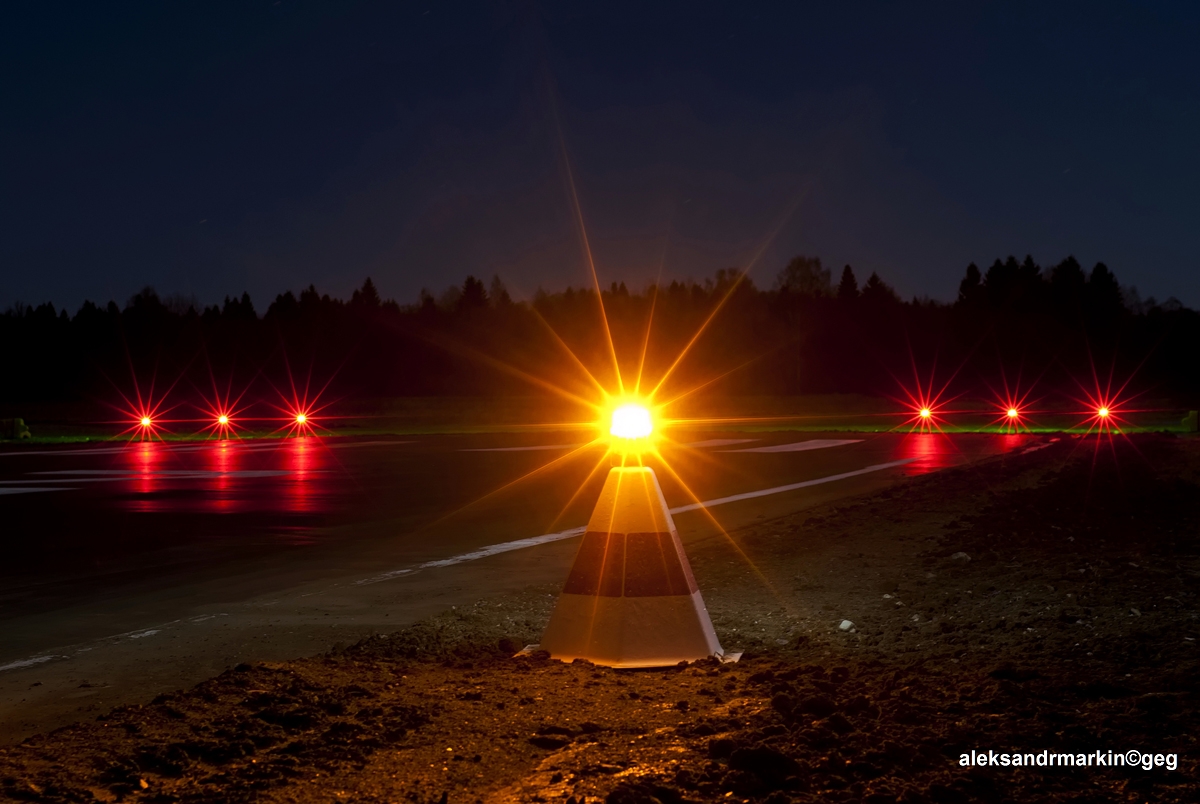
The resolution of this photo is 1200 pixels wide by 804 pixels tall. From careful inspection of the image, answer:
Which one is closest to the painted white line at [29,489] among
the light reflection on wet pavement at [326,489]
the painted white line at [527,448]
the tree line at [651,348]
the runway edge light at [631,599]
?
the light reflection on wet pavement at [326,489]

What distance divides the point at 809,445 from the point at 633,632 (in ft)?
87.4

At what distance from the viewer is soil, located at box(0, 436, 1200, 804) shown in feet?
13.4

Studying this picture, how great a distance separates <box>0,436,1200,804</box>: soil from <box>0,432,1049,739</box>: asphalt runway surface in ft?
2.84

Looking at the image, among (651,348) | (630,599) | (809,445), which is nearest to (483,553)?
(630,599)

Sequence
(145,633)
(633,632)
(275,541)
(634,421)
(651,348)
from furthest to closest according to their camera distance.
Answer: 1. (651,348)
2. (275,541)
3. (145,633)
4. (634,421)
5. (633,632)

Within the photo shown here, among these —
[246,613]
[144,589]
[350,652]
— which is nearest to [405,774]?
[350,652]

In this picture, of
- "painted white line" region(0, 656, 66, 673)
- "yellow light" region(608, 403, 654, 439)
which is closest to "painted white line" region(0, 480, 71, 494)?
"painted white line" region(0, 656, 66, 673)

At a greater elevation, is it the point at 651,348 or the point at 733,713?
the point at 651,348

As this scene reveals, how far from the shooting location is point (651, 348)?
10788cm

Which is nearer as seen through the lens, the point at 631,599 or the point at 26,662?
the point at 631,599

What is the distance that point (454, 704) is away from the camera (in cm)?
529

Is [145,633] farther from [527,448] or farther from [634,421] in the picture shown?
[527,448]

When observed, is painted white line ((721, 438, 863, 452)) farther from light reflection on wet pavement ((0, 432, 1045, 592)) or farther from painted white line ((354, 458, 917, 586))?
painted white line ((354, 458, 917, 586))

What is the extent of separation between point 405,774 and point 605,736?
2.87 ft
